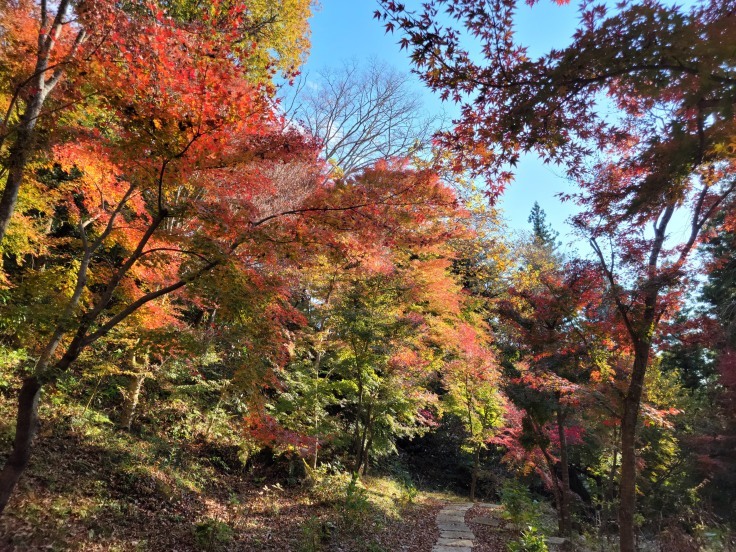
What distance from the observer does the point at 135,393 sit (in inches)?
360

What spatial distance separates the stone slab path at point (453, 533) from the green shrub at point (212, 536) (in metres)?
3.68

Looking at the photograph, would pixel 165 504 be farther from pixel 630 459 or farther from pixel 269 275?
pixel 630 459

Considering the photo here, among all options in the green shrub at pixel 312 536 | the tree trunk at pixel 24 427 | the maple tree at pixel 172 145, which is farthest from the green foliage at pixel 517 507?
the tree trunk at pixel 24 427

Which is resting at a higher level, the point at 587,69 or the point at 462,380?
the point at 587,69

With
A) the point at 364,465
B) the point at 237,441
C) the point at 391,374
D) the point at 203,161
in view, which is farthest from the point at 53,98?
the point at 364,465

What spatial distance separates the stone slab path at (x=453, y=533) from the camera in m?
7.39

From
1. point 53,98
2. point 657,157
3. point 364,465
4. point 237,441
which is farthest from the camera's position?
point 364,465

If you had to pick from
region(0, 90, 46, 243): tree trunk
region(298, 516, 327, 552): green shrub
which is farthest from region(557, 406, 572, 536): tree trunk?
region(0, 90, 46, 243): tree trunk

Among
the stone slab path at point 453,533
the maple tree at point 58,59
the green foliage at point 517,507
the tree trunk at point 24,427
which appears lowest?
the stone slab path at point 453,533

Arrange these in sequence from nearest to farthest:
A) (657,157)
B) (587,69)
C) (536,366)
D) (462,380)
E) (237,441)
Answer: (587,69)
(657,157)
(536,366)
(237,441)
(462,380)

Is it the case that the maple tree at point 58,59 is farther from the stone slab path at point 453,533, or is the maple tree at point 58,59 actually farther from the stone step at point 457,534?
the stone step at point 457,534

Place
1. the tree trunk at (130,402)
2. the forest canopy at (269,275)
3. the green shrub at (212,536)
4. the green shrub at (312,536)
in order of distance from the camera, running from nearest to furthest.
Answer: the forest canopy at (269,275), the green shrub at (212,536), the green shrub at (312,536), the tree trunk at (130,402)

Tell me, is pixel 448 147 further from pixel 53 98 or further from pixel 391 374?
pixel 391 374

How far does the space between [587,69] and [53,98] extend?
19.7 feet
